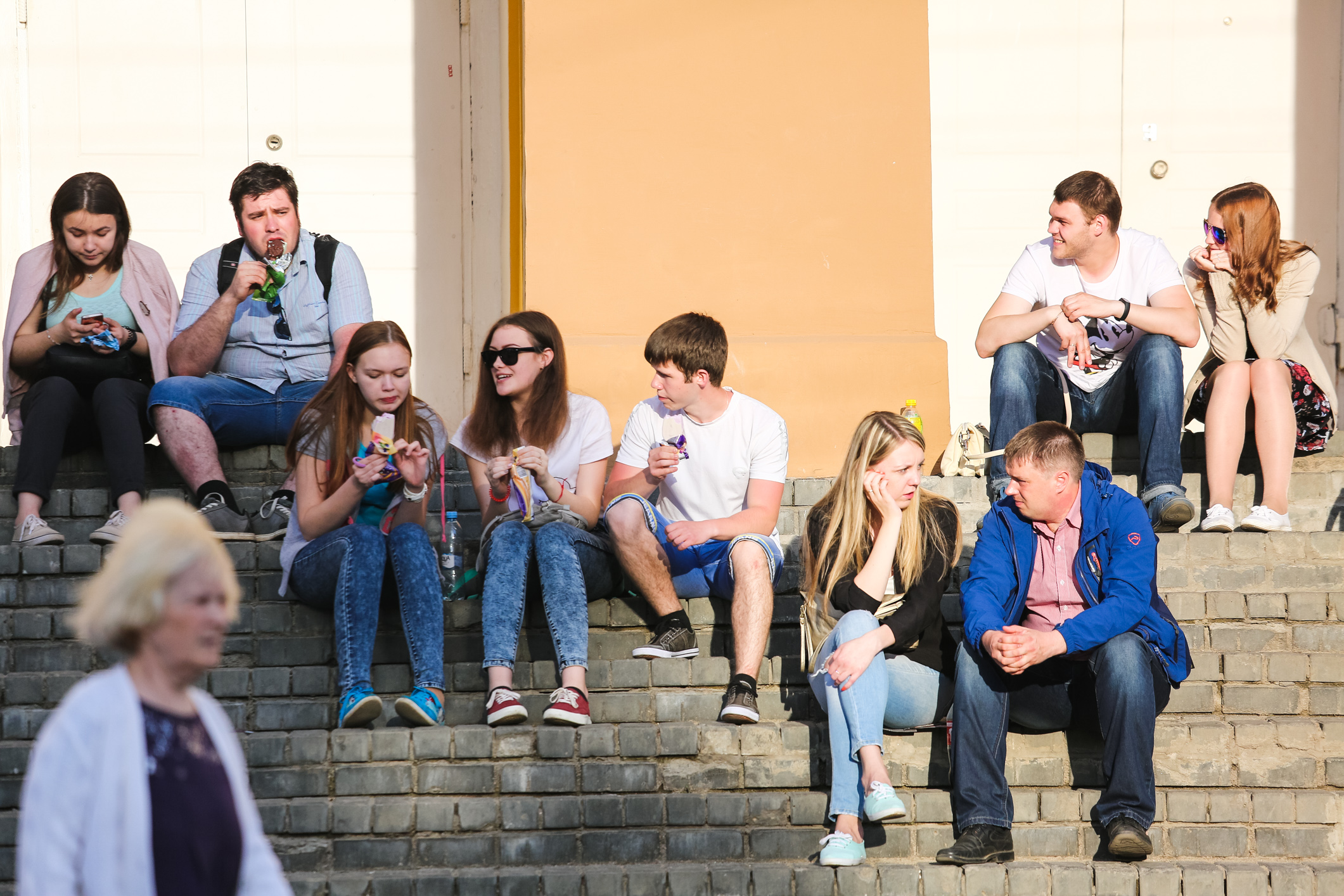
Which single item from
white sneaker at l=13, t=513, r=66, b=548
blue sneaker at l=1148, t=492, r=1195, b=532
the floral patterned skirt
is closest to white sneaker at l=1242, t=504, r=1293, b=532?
blue sneaker at l=1148, t=492, r=1195, b=532

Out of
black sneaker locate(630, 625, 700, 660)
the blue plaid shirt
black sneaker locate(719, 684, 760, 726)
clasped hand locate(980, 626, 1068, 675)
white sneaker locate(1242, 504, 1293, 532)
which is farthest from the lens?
the blue plaid shirt

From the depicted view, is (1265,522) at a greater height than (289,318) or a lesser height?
lesser

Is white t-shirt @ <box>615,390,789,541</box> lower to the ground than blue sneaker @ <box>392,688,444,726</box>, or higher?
higher

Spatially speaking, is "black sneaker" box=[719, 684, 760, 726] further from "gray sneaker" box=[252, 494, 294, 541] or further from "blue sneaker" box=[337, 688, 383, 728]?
"gray sneaker" box=[252, 494, 294, 541]

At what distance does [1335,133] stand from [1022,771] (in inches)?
226

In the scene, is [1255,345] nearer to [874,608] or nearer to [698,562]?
[874,608]

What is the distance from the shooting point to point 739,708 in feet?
13.5

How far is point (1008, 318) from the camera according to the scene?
17.4 ft

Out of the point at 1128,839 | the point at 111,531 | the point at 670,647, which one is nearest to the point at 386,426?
the point at 111,531

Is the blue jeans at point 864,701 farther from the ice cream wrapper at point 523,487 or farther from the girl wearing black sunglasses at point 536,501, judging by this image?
the ice cream wrapper at point 523,487

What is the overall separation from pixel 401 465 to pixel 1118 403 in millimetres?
2800

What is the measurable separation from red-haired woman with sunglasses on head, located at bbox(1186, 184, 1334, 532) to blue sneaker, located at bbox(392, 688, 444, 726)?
2922mm

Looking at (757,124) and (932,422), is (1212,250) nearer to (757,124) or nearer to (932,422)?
(932,422)

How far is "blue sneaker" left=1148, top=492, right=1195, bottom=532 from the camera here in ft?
15.9
